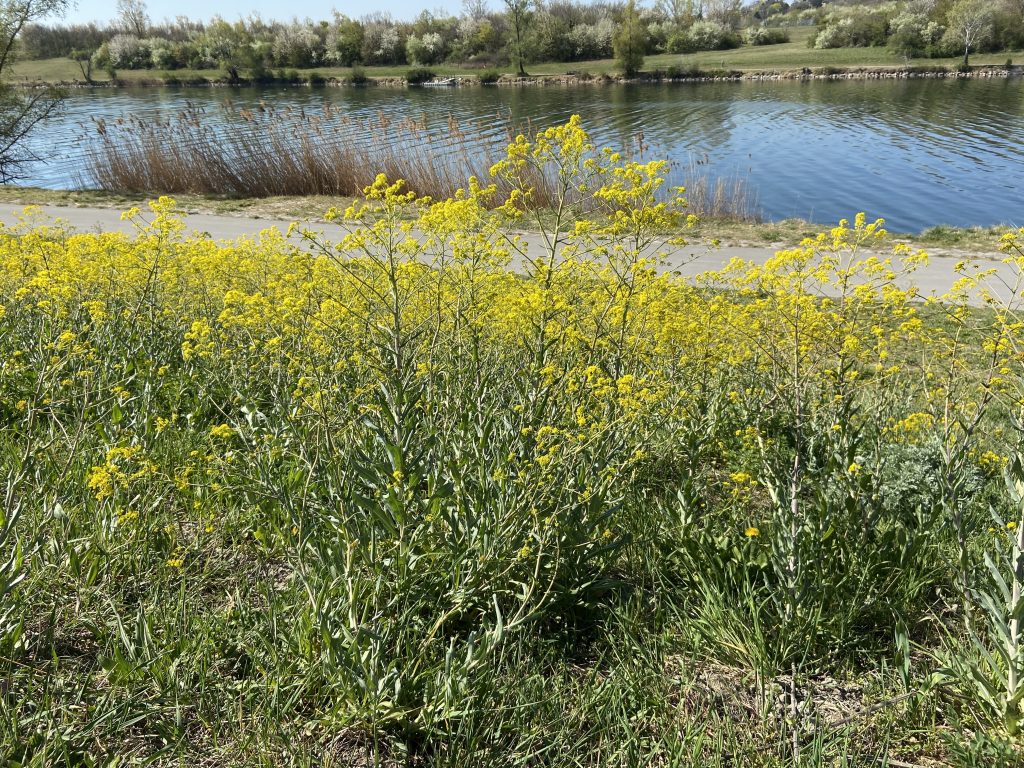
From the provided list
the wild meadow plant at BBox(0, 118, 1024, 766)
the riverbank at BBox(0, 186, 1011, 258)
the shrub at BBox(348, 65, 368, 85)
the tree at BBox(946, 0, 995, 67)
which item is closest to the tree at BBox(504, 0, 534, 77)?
the shrub at BBox(348, 65, 368, 85)

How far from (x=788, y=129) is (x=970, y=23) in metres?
27.2

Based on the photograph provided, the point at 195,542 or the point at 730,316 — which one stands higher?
the point at 730,316

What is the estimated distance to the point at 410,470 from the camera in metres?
2.98

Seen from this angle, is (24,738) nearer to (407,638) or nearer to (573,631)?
(407,638)

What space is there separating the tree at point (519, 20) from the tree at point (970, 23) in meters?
28.7

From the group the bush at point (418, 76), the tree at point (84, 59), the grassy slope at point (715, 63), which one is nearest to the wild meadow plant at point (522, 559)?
the grassy slope at point (715, 63)

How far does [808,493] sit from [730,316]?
1.00 metres

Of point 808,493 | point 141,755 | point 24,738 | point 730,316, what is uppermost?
point 730,316

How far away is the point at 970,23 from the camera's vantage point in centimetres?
4466

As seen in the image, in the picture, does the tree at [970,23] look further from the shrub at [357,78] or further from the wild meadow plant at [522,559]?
the wild meadow plant at [522,559]

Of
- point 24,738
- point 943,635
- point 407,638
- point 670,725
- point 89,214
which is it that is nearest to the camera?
point 24,738

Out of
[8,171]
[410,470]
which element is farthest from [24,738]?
[8,171]

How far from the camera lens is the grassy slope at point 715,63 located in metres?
46.5

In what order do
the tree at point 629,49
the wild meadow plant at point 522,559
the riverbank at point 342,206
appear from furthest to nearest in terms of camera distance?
1. the tree at point 629,49
2. the riverbank at point 342,206
3. the wild meadow plant at point 522,559
